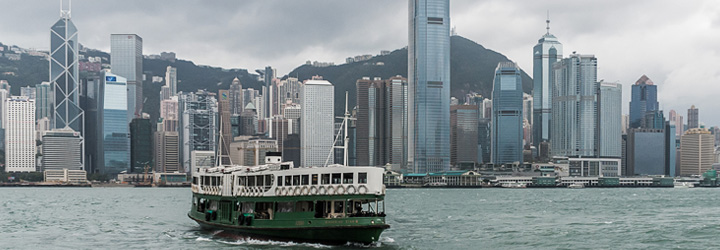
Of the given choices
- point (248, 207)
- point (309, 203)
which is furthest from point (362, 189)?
point (248, 207)

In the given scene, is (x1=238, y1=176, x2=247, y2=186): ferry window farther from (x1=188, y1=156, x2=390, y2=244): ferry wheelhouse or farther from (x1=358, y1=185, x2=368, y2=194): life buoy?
(x1=358, y1=185, x2=368, y2=194): life buoy

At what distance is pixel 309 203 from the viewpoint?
42.0 meters

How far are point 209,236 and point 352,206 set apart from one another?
12839mm

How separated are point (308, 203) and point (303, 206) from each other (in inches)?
13.8

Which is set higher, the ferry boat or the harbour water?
the ferry boat

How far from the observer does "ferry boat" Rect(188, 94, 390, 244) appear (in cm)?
4066

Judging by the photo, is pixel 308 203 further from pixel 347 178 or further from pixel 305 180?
pixel 347 178

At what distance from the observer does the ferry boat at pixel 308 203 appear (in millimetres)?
40656

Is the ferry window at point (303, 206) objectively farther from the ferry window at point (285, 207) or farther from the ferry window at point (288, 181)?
the ferry window at point (288, 181)

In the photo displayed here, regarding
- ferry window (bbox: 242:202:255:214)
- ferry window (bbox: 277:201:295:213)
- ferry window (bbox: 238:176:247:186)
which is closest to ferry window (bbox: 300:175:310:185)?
ferry window (bbox: 277:201:295:213)

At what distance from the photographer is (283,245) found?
42094 millimetres

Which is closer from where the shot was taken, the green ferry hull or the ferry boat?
the green ferry hull

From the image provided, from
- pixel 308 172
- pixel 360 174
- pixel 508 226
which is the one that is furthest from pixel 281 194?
pixel 508 226

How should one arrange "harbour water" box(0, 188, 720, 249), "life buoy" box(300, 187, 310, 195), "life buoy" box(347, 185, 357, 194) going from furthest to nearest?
"harbour water" box(0, 188, 720, 249) < "life buoy" box(300, 187, 310, 195) < "life buoy" box(347, 185, 357, 194)
